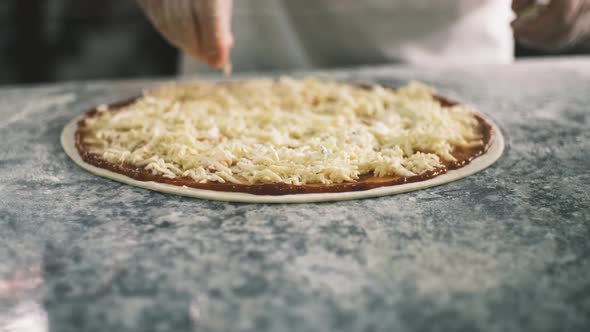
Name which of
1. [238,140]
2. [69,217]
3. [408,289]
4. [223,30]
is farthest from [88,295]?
[223,30]

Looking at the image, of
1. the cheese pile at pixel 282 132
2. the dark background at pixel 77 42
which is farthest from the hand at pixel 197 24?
the dark background at pixel 77 42

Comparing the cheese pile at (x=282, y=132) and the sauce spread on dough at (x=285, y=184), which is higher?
the cheese pile at (x=282, y=132)

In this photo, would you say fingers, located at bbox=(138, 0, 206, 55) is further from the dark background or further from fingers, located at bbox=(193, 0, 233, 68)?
the dark background

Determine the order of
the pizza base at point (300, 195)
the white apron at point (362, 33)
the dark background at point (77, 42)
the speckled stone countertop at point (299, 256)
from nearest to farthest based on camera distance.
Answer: the speckled stone countertop at point (299, 256)
the pizza base at point (300, 195)
the white apron at point (362, 33)
the dark background at point (77, 42)

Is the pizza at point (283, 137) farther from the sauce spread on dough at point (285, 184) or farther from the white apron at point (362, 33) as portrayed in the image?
the white apron at point (362, 33)

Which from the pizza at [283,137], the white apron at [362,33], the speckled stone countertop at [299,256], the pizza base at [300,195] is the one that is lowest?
the speckled stone countertop at [299,256]

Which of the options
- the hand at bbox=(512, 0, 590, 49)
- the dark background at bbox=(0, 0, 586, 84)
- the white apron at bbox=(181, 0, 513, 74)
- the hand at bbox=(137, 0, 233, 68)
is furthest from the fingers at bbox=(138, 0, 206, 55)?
the dark background at bbox=(0, 0, 586, 84)
